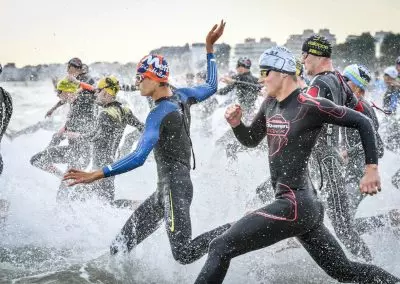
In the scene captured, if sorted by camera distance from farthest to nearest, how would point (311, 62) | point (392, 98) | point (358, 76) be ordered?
1. point (392, 98)
2. point (358, 76)
3. point (311, 62)

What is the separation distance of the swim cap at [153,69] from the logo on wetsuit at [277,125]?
1.32m

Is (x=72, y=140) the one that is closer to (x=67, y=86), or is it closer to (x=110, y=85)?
(x=67, y=86)

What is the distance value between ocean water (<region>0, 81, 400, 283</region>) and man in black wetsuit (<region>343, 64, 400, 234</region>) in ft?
0.74

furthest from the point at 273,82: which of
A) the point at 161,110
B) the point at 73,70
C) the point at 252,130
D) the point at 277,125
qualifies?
the point at 73,70

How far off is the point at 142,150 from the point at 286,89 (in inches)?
50.3

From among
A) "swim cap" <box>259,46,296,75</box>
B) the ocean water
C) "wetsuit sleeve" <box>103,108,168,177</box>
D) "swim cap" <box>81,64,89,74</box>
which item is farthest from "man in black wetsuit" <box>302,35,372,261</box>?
"swim cap" <box>81,64,89,74</box>

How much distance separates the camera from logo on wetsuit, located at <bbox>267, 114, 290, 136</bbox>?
3.96 metres

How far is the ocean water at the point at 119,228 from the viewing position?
562 cm


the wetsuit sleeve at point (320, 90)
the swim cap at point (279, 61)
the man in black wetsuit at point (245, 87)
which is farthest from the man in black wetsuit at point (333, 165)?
the man in black wetsuit at point (245, 87)

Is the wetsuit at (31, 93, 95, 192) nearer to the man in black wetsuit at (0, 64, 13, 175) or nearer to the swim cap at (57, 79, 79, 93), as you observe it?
the swim cap at (57, 79, 79, 93)

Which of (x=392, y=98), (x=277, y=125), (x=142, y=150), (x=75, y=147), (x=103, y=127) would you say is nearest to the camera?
(x=277, y=125)

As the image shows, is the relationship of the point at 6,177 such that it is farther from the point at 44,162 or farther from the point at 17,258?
the point at 17,258

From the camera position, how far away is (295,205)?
3.85 metres

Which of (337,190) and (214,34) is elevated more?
(214,34)
